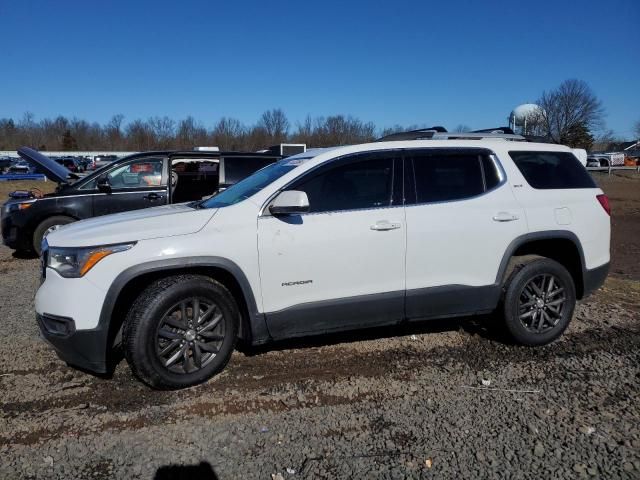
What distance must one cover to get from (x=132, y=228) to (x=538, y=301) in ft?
11.5

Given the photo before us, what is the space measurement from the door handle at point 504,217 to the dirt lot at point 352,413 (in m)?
1.16

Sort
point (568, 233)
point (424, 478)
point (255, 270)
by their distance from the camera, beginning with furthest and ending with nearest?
point (568, 233)
point (255, 270)
point (424, 478)

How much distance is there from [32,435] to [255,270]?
1.75 meters

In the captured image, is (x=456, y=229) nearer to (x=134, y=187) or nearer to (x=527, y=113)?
(x=134, y=187)

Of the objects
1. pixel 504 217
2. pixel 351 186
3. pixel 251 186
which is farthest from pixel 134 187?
pixel 504 217

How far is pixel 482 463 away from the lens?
2.82 m

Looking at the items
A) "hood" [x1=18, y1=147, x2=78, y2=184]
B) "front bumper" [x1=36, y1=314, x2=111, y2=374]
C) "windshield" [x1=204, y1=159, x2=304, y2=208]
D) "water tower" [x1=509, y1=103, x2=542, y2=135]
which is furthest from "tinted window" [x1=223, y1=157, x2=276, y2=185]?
"water tower" [x1=509, y1=103, x2=542, y2=135]

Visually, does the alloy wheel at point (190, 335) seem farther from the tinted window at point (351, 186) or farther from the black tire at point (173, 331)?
the tinted window at point (351, 186)

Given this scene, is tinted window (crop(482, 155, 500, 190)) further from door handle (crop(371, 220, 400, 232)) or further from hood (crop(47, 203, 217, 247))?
hood (crop(47, 203, 217, 247))

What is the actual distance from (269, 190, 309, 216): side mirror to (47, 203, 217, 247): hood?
50 cm

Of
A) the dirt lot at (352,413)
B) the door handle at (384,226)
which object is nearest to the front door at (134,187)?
the dirt lot at (352,413)

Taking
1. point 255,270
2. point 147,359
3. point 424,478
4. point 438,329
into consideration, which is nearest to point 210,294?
point 255,270

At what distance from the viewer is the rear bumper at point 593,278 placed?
15.1ft

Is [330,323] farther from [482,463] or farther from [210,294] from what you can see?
[482,463]
